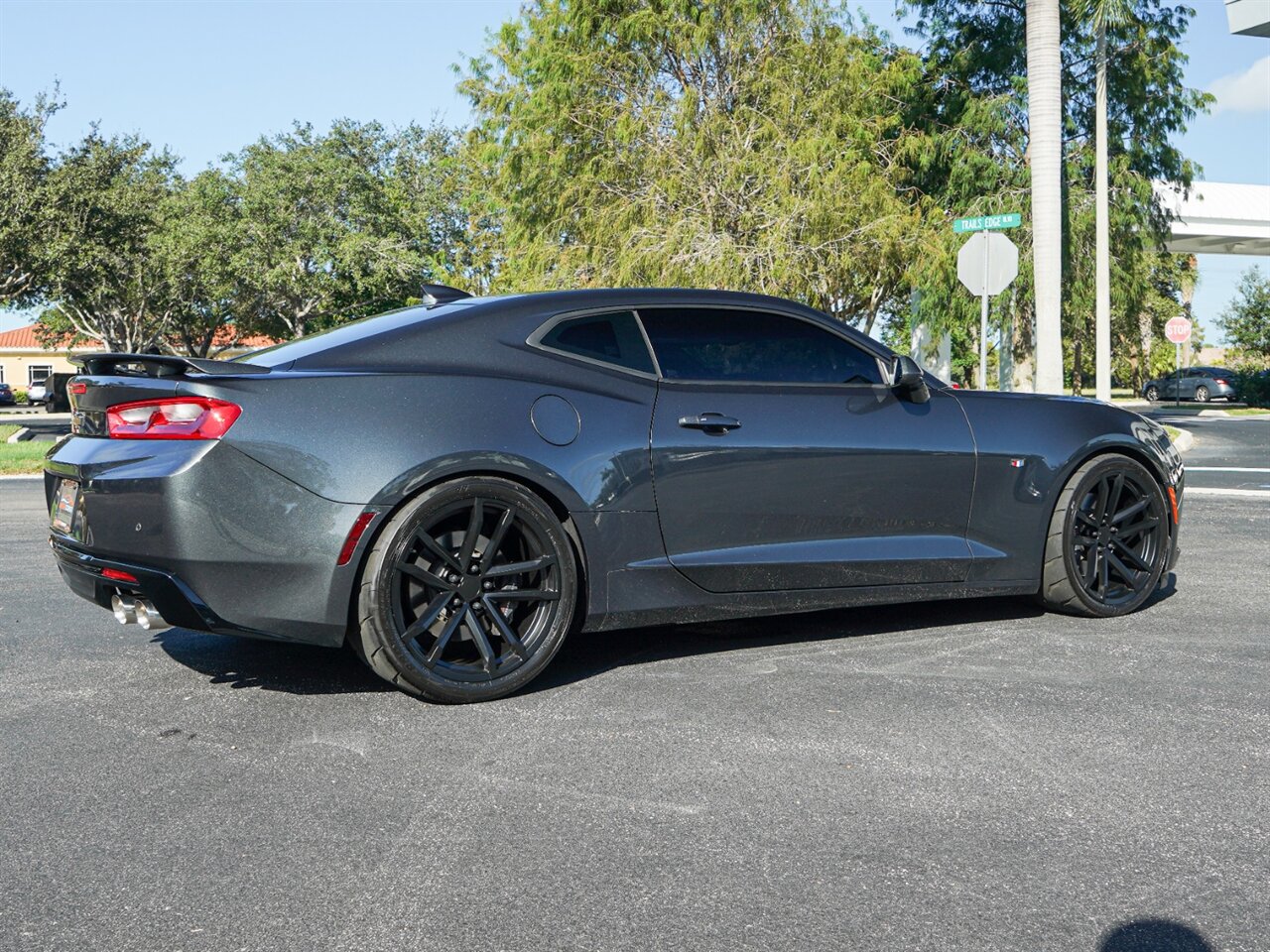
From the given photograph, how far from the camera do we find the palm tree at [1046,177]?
61.0 feet

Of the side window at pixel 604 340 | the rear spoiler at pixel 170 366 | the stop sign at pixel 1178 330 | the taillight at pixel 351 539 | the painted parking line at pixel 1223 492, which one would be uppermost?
the stop sign at pixel 1178 330

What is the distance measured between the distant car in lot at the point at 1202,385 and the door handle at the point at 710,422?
47.9m

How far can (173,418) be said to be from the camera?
431 cm

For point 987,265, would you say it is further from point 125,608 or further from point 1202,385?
point 1202,385

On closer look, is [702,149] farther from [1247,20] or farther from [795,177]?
[1247,20]

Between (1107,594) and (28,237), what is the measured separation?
95.3ft

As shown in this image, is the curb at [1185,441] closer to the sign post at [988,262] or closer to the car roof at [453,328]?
the sign post at [988,262]

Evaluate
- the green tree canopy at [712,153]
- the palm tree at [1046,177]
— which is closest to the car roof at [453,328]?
the palm tree at [1046,177]

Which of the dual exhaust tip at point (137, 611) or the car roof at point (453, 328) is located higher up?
the car roof at point (453, 328)

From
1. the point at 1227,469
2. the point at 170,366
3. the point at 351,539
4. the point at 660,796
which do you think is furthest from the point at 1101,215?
the point at 660,796

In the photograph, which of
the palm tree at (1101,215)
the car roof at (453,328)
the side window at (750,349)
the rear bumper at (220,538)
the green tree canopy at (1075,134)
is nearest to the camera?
the rear bumper at (220,538)

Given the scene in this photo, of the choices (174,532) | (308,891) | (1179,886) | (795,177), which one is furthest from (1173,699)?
(795,177)

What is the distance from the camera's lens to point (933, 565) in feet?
18.0

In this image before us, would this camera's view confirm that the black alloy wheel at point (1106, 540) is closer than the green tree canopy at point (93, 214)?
Yes
